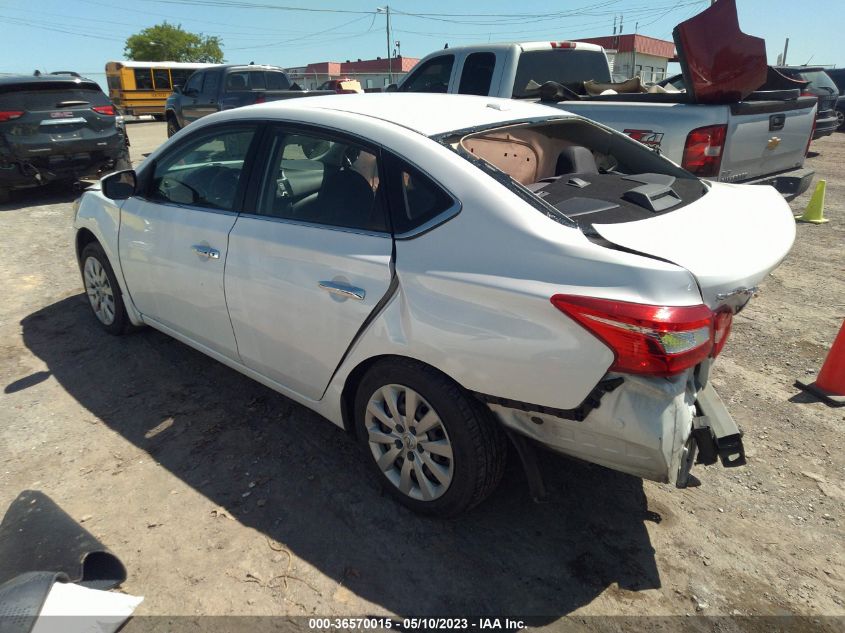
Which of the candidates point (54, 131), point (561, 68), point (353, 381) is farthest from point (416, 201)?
point (54, 131)

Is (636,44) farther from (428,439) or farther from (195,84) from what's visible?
(428,439)

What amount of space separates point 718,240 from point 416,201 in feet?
3.89

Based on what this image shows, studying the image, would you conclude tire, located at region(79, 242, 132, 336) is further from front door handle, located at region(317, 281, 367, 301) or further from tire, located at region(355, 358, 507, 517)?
tire, located at region(355, 358, 507, 517)

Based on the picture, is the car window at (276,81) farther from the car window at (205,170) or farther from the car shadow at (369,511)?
the car shadow at (369,511)

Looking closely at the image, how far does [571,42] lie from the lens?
7.80 m

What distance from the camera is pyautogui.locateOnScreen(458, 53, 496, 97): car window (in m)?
7.14

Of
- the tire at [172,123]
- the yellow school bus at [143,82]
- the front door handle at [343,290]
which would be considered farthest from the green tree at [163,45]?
the front door handle at [343,290]

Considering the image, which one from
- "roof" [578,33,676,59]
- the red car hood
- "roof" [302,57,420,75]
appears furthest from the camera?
"roof" [302,57,420,75]

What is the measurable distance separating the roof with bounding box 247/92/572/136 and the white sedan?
0.02m

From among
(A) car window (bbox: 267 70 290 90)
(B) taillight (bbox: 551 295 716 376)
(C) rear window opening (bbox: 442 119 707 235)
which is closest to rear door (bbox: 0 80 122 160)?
(A) car window (bbox: 267 70 290 90)

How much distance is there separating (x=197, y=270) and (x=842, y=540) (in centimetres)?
334

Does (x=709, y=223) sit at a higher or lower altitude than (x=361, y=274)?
higher

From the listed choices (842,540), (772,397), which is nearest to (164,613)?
(842,540)

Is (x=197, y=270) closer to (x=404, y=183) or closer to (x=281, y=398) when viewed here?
(x=281, y=398)
